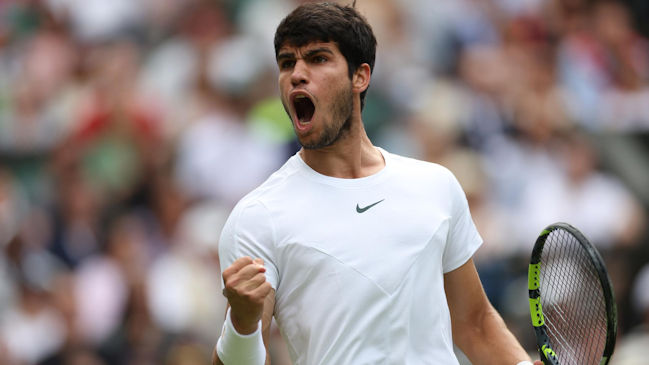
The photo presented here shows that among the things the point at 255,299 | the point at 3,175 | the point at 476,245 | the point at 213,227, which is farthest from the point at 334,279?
the point at 3,175


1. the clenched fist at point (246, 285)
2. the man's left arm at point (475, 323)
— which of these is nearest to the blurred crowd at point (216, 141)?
the man's left arm at point (475, 323)

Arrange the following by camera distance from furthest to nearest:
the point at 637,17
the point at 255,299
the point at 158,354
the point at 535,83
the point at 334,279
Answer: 1. the point at 637,17
2. the point at 535,83
3. the point at 158,354
4. the point at 334,279
5. the point at 255,299

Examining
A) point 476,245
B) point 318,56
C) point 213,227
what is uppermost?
point 318,56

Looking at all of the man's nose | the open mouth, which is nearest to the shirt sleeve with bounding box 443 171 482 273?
the open mouth

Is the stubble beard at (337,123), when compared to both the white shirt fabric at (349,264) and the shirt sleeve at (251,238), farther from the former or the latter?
the shirt sleeve at (251,238)

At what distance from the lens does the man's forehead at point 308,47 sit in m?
3.54

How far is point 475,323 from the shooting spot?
12.5ft

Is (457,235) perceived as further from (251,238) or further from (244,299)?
(244,299)

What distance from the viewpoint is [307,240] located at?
3436 millimetres

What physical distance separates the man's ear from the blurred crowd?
3.73m

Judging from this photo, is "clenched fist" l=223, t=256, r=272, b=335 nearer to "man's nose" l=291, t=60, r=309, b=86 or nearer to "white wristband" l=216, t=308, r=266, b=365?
"white wristband" l=216, t=308, r=266, b=365

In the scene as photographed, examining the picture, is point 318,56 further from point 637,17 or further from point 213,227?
point 637,17

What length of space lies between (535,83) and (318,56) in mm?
5863

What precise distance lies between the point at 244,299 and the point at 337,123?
2.60ft
